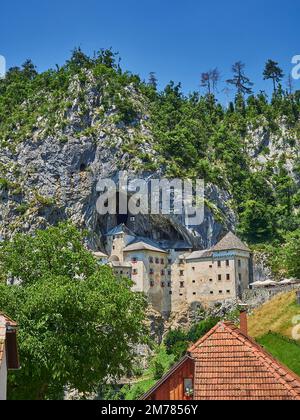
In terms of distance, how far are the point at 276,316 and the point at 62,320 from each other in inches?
1697

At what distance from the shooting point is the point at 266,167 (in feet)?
385

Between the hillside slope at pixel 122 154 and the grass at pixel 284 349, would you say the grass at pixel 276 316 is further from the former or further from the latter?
the hillside slope at pixel 122 154

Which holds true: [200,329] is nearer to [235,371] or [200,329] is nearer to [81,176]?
[81,176]

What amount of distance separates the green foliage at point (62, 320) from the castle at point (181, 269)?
54.2m

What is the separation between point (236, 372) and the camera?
20891 mm

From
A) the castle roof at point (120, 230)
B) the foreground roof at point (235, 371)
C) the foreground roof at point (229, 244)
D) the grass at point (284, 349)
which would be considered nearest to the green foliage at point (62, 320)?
the foreground roof at point (235, 371)

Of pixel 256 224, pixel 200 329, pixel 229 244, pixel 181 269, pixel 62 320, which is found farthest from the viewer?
pixel 256 224

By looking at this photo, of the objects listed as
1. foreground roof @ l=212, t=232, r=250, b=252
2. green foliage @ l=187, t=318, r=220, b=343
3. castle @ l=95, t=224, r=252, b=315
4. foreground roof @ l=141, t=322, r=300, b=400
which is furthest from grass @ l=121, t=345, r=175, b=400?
foreground roof @ l=141, t=322, r=300, b=400

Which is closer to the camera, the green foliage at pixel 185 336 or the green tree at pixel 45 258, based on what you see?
the green tree at pixel 45 258

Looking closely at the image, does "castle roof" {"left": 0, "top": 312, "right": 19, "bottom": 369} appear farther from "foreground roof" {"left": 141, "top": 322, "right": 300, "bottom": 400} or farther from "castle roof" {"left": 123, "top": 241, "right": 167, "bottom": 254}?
"castle roof" {"left": 123, "top": 241, "right": 167, "bottom": 254}

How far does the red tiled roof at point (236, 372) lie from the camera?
20.2 meters

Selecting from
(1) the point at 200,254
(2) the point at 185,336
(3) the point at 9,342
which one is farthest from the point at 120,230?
(3) the point at 9,342
